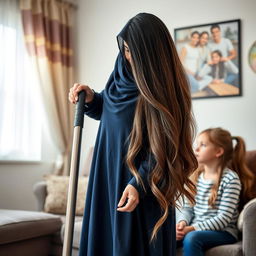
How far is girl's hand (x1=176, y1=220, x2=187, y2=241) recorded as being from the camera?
2.23m

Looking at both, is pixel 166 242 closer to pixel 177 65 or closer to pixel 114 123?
pixel 114 123

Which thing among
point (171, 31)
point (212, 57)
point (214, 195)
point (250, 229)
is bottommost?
point (250, 229)

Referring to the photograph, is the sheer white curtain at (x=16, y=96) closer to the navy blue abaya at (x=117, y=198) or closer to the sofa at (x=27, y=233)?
the sofa at (x=27, y=233)

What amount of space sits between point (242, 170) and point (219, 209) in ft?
1.15

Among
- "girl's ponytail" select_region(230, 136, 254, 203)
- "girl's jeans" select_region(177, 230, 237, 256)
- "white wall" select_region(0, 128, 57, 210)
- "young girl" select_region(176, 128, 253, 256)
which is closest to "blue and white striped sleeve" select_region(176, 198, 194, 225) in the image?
"young girl" select_region(176, 128, 253, 256)

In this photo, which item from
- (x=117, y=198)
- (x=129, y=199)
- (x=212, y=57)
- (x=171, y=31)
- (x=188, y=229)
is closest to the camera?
(x=129, y=199)

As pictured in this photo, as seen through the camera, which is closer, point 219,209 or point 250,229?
point 250,229

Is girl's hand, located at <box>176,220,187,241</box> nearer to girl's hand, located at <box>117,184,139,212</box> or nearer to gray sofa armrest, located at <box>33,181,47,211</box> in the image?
girl's hand, located at <box>117,184,139,212</box>

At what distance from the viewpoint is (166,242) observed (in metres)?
1.36

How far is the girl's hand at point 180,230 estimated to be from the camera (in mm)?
2227

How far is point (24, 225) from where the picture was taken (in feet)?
8.00

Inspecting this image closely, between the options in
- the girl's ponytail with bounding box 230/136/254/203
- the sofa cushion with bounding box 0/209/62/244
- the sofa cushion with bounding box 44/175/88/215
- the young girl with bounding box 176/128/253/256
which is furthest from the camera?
the sofa cushion with bounding box 44/175/88/215

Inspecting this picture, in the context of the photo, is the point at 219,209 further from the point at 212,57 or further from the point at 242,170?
the point at 212,57

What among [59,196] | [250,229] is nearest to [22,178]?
[59,196]
